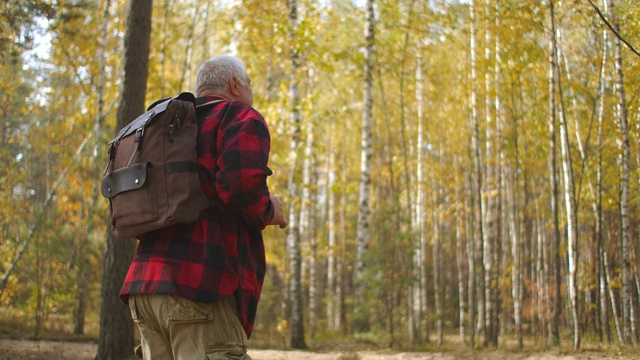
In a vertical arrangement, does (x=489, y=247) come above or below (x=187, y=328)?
above

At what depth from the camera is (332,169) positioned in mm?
25500

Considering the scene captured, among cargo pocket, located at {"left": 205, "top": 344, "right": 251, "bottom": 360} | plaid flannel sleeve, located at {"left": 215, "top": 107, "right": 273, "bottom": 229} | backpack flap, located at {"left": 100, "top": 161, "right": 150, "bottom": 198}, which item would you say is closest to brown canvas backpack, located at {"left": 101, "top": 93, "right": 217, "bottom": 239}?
backpack flap, located at {"left": 100, "top": 161, "right": 150, "bottom": 198}

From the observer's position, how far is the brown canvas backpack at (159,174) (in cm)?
215

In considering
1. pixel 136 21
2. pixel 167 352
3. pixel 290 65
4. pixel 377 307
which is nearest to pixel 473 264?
pixel 377 307

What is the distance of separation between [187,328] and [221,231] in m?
0.37

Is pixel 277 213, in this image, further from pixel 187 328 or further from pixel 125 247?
pixel 125 247

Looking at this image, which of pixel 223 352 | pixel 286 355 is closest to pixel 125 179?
pixel 223 352

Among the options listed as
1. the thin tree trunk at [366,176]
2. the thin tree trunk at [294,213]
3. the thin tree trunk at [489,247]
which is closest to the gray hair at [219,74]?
the thin tree trunk at [294,213]

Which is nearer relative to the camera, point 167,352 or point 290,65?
point 167,352

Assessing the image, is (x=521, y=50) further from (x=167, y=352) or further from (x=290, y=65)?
(x=167, y=352)

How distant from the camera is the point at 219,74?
2.46 meters

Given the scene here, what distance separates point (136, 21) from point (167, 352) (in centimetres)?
501

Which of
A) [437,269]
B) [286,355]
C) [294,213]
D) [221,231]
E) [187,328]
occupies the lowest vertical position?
[286,355]

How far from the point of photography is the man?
6.89 ft
